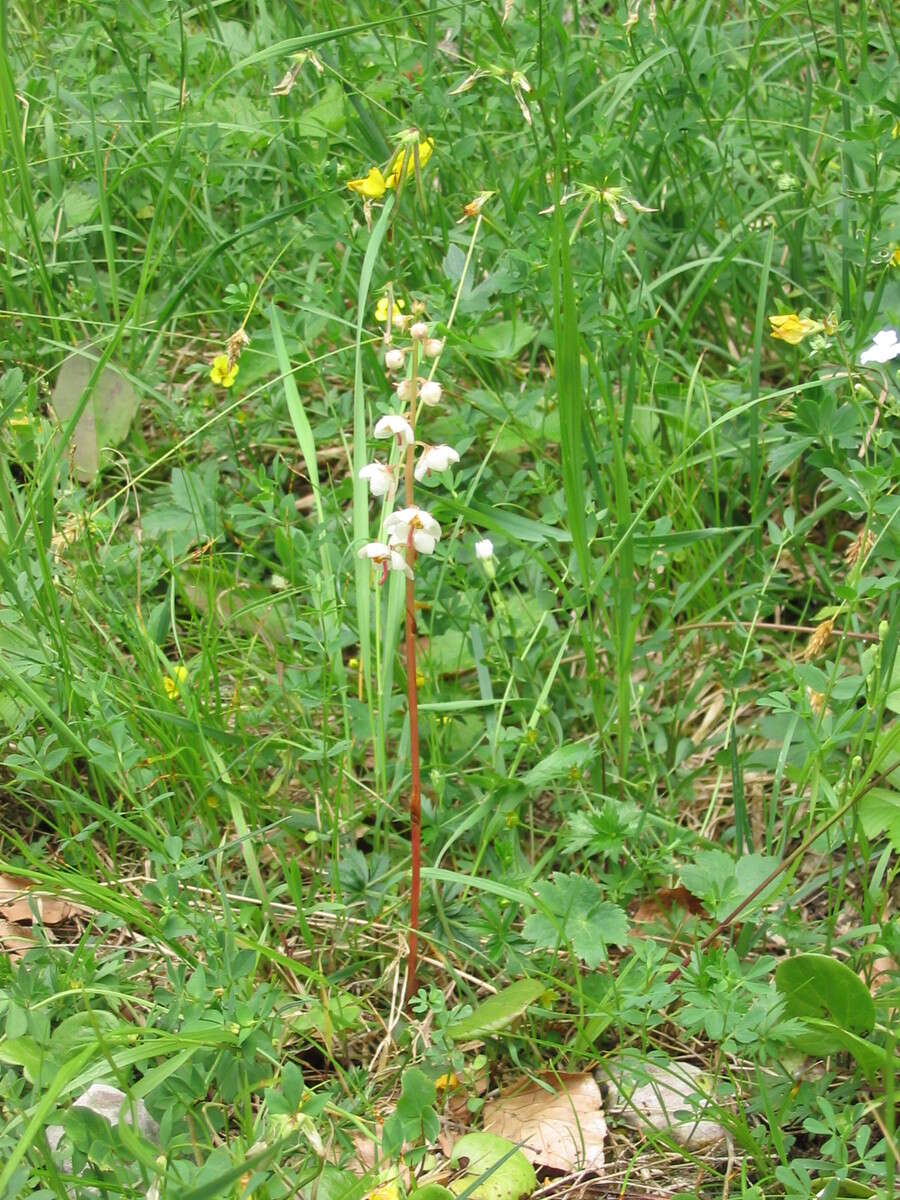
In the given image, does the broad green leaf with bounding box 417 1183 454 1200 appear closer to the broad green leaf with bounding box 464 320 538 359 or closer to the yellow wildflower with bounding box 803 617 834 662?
the yellow wildflower with bounding box 803 617 834 662

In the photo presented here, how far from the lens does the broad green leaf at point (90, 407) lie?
280cm

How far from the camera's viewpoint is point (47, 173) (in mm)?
3150

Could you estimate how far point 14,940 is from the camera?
2.07m

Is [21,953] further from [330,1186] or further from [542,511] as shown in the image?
[542,511]

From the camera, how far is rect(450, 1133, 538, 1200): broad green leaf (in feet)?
5.61

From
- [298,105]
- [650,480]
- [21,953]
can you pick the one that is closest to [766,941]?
[650,480]

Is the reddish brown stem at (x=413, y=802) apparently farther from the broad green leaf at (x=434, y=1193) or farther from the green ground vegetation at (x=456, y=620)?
the broad green leaf at (x=434, y=1193)

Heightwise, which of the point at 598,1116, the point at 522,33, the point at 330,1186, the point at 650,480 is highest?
the point at 522,33

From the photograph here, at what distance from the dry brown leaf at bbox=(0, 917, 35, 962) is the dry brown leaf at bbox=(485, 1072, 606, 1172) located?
0.78m

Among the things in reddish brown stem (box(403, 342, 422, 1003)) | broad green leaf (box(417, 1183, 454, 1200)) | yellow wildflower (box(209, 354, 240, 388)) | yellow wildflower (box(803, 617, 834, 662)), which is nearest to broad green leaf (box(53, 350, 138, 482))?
yellow wildflower (box(209, 354, 240, 388))

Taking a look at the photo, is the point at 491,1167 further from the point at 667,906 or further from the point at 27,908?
the point at 27,908

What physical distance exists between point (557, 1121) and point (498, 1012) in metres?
0.18

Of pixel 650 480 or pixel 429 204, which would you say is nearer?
pixel 650 480

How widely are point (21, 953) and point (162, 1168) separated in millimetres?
625
